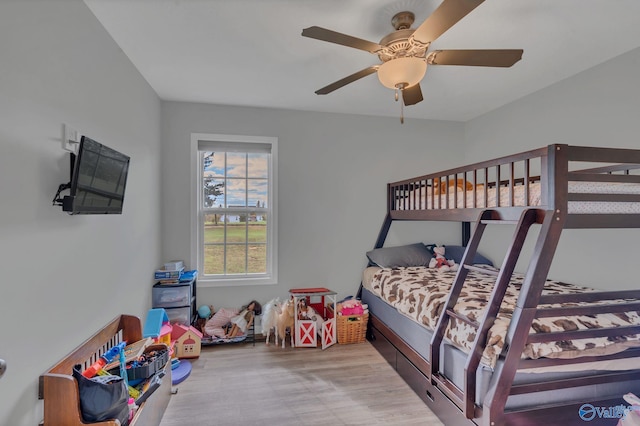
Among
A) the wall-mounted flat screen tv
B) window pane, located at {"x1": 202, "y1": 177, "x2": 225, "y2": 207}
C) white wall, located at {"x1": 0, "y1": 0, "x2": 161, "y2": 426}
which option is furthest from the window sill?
the wall-mounted flat screen tv

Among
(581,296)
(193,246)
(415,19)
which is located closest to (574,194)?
(581,296)

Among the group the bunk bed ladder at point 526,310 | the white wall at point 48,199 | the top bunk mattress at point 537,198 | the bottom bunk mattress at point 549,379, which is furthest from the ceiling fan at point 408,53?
the bottom bunk mattress at point 549,379

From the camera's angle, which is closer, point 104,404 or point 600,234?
point 104,404

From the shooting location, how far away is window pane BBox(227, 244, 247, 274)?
3332 mm

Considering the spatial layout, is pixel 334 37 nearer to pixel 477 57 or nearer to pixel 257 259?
pixel 477 57

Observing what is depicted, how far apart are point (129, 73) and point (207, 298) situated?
2.19 metres

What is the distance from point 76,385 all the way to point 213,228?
2069 mm

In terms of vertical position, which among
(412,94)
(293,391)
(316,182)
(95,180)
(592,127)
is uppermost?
(412,94)

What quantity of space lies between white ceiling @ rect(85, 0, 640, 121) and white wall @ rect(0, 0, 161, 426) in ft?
1.24

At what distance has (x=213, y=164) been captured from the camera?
10.9 feet

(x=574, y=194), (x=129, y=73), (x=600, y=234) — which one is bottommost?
(x=600, y=234)

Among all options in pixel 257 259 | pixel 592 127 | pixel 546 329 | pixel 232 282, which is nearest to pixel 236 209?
pixel 257 259

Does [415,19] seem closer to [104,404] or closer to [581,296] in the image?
[581,296]

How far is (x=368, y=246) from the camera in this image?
11.8 ft
